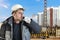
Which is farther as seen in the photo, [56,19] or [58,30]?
[58,30]

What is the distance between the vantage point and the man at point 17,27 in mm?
1979

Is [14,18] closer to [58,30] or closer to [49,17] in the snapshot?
[49,17]

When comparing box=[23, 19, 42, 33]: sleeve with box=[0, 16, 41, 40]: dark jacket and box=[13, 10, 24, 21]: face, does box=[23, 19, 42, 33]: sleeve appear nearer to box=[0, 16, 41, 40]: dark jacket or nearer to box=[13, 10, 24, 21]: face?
box=[0, 16, 41, 40]: dark jacket

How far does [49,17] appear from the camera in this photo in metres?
2.89

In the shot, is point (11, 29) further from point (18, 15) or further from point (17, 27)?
point (18, 15)

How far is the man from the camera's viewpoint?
198cm

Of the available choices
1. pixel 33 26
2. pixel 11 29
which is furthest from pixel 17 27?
pixel 33 26

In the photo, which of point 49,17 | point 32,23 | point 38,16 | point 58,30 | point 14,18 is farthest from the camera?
point 58,30

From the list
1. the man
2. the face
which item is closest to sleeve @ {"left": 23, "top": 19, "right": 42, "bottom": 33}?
the man

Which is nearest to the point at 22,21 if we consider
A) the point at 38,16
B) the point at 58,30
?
the point at 38,16

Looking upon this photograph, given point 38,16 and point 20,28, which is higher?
point 38,16

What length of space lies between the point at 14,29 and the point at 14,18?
0.13m

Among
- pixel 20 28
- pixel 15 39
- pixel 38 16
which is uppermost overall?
pixel 38 16

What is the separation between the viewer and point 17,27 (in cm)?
201
